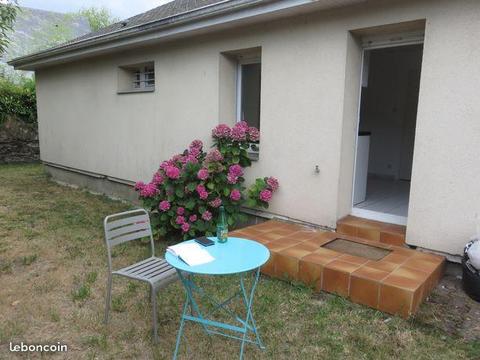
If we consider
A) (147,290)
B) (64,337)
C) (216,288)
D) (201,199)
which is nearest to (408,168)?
(201,199)

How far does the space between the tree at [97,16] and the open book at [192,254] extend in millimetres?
43953

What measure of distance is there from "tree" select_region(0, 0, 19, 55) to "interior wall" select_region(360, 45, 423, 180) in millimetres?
6471

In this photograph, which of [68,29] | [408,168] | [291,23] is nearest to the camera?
[291,23]

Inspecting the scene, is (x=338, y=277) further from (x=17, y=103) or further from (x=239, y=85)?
(x=17, y=103)

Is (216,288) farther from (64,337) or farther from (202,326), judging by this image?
(64,337)

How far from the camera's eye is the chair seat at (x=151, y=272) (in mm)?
2912

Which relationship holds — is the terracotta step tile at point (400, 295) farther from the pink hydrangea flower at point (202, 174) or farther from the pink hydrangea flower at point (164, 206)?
the pink hydrangea flower at point (164, 206)

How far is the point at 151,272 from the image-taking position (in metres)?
3.04

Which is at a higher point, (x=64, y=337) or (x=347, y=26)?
(x=347, y=26)

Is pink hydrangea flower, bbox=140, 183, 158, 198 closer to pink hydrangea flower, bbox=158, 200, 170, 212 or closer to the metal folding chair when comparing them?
pink hydrangea flower, bbox=158, 200, 170, 212

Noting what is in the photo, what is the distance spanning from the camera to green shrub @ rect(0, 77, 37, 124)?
1376cm

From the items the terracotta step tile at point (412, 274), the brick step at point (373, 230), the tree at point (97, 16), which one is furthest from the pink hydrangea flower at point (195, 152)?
the tree at point (97, 16)

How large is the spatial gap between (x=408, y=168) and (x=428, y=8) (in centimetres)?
466

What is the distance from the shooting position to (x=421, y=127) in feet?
12.6
